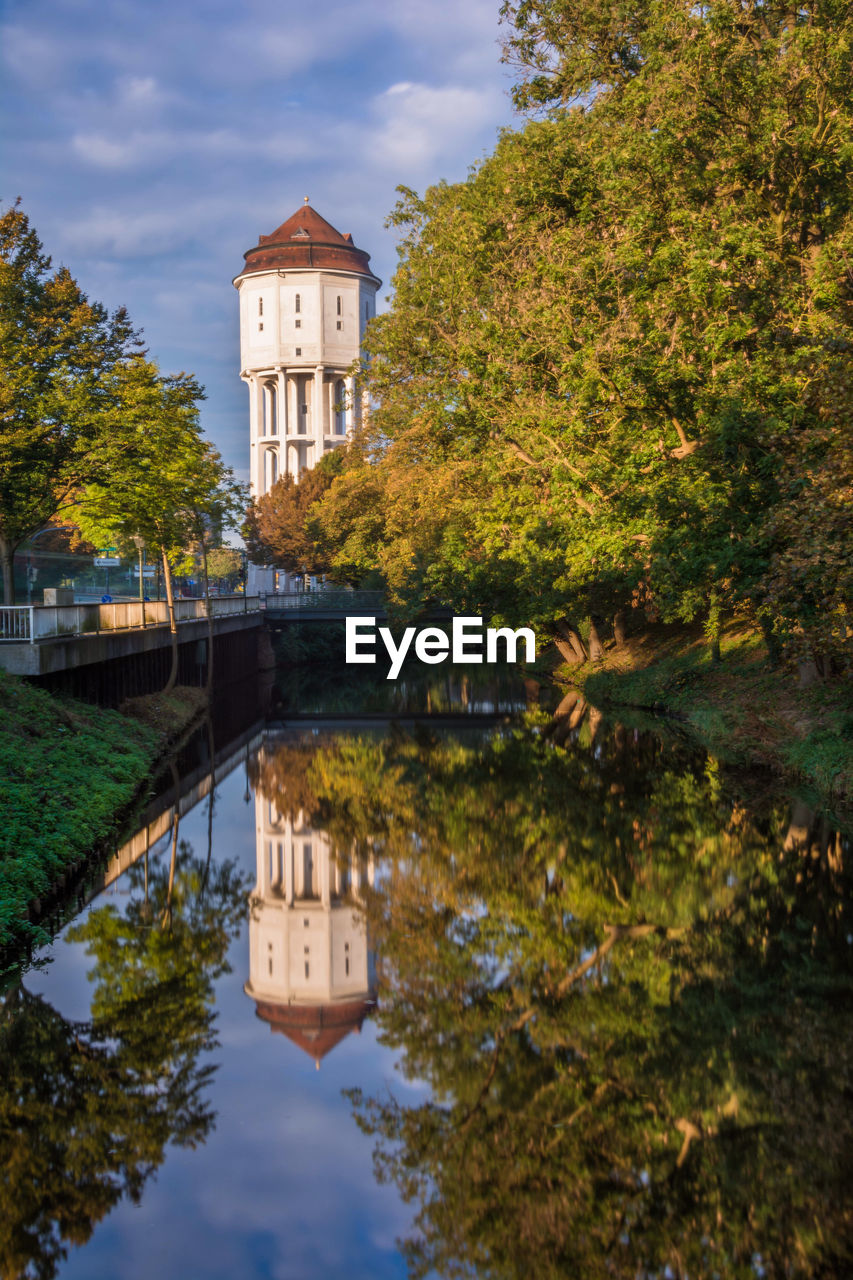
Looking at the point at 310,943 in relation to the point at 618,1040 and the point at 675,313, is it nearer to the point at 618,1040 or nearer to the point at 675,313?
the point at 618,1040

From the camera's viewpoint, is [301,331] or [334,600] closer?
[334,600]

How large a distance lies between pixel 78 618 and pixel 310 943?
16.1 meters

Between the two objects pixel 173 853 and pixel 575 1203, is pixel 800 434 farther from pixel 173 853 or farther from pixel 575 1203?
pixel 575 1203

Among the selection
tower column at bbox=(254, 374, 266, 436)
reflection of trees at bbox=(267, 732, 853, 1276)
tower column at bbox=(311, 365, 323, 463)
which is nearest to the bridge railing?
tower column at bbox=(311, 365, 323, 463)

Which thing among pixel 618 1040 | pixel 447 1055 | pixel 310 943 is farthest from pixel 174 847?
pixel 618 1040

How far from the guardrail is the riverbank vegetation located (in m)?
9.77

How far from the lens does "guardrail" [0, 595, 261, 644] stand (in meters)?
22.4

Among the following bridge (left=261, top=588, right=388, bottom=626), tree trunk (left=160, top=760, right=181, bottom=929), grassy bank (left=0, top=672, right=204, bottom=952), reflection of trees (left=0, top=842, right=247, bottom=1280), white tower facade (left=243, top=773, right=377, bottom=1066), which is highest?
bridge (left=261, top=588, right=388, bottom=626)

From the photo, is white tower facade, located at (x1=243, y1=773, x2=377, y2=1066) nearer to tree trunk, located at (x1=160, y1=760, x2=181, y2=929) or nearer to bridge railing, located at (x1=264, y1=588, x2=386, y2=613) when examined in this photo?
tree trunk, located at (x1=160, y1=760, x2=181, y2=929)

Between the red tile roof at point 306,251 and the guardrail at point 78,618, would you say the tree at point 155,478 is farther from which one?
the red tile roof at point 306,251

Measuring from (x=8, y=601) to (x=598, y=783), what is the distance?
13815 millimetres

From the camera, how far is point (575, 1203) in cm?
668

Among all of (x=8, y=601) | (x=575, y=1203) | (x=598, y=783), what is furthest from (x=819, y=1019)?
(x=8, y=601)

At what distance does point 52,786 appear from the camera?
1617 centimetres
